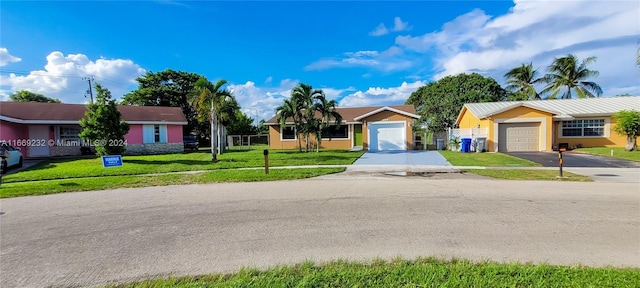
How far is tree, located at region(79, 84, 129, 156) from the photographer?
53.7 feet

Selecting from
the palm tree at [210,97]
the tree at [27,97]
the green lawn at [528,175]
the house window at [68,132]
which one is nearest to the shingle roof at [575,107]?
the green lawn at [528,175]

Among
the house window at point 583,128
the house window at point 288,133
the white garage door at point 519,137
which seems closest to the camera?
the white garage door at point 519,137

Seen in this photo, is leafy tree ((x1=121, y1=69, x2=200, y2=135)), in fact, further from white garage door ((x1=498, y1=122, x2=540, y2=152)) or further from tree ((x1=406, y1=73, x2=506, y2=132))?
white garage door ((x1=498, y1=122, x2=540, y2=152))

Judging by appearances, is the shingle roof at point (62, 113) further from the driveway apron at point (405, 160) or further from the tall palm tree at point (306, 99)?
the driveway apron at point (405, 160)

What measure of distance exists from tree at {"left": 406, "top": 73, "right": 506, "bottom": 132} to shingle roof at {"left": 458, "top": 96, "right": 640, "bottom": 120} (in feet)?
8.93

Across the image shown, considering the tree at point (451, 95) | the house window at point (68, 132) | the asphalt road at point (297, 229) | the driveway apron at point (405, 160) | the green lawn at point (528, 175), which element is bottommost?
the asphalt road at point (297, 229)

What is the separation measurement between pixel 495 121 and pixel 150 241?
21554 mm

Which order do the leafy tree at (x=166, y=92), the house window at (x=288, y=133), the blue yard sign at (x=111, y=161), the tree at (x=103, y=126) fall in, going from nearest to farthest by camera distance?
the blue yard sign at (x=111, y=161) < the tree at (x=103, y=126) < the house window at (x=288, y=133) < the leafy tree at (x=166, y=92)

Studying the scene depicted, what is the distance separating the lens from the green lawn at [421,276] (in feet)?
9.68

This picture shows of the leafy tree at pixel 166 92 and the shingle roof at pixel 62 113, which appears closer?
the shingle roof at pixel 62 113

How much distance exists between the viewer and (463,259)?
3590 millimetres

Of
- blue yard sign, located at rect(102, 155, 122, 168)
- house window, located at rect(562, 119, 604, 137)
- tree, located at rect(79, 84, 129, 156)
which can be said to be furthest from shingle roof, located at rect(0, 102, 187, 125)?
house window, located at rect(562, 119, 604, 137)

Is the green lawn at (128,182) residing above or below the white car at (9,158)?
below

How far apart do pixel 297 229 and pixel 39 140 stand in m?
26.9
